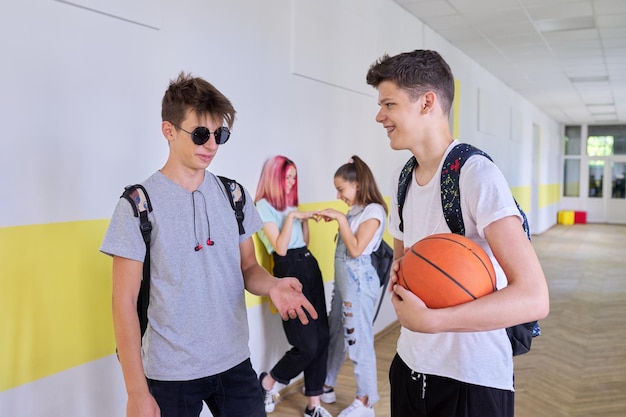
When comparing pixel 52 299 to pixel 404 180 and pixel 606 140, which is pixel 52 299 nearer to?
pixel 404 180

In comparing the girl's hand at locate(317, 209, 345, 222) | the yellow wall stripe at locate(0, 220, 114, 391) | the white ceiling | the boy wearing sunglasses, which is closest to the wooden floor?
the girl's hand at locate(317, 209, 345, 222)

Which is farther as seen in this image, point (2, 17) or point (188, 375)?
point (2, 17)

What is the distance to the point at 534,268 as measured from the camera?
53.0 inches

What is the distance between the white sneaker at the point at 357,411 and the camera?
370 centimetres

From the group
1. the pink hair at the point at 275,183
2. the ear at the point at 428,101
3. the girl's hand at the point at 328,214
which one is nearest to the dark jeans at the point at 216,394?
the ear at the point at 428,101

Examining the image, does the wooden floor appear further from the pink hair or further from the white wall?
the pink hair

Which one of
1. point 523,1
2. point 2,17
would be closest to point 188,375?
point 2,17

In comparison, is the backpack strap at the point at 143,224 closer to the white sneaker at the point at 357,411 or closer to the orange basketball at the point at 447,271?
the orange basketball at the point at 447,271

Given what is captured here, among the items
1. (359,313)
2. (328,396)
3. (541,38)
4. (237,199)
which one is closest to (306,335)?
(359,313)

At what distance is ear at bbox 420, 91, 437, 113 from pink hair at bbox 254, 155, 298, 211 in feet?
7.08

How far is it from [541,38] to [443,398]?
23.1 feet

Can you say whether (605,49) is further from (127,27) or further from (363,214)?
(127,27)

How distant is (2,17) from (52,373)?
1455mm

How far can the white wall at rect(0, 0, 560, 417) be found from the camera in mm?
2285
